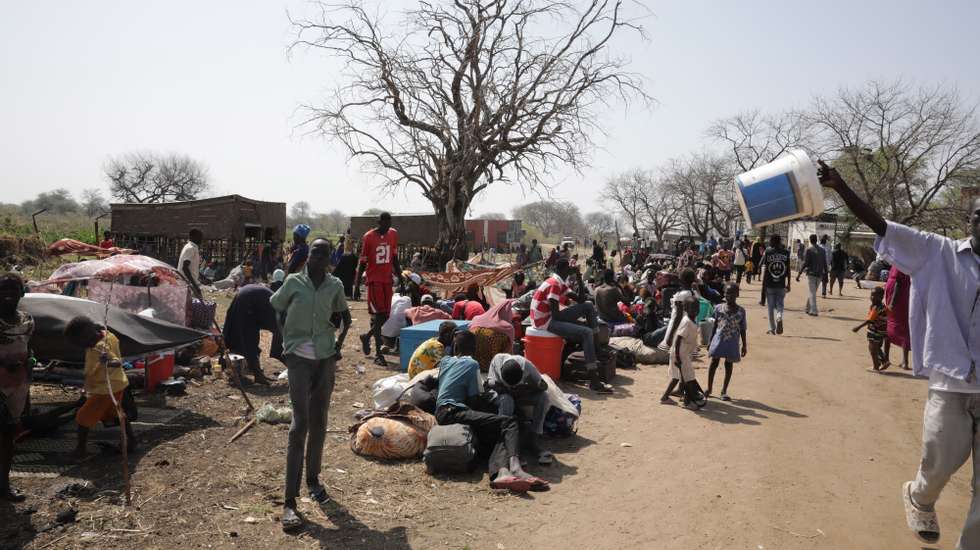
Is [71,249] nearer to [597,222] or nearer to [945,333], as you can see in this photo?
[945,333]

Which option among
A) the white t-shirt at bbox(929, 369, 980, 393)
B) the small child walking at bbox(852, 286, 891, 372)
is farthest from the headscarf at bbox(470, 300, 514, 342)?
the small child walking at bbox(852, 286, 891, 372)

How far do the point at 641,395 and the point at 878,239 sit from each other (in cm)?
466

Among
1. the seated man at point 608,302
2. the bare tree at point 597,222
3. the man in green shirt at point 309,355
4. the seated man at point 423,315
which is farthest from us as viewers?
the bare tree at point 597,222

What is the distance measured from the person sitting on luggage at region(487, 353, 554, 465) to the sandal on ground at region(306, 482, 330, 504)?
1.61 m

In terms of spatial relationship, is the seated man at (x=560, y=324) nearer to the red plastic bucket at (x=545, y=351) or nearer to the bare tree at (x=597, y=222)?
the red plastic bucket at (x=545, y=351)

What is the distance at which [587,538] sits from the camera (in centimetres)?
405

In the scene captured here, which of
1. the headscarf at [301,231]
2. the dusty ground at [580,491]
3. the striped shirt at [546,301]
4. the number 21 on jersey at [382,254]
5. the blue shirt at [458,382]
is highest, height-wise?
the headscarf at [301,231]

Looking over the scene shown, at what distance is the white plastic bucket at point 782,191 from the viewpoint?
439 centimetres

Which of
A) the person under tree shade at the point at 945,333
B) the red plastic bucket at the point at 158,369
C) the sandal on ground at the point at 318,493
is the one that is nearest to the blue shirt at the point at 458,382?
the sandal on ground at the point at 318,493

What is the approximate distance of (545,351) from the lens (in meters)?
8.05

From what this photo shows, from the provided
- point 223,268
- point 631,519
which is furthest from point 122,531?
point 223,268

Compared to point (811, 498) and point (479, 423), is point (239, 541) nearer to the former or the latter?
point (479, 423)

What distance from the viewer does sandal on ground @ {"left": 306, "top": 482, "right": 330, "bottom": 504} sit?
14.5 ft

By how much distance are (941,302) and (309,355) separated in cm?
353
